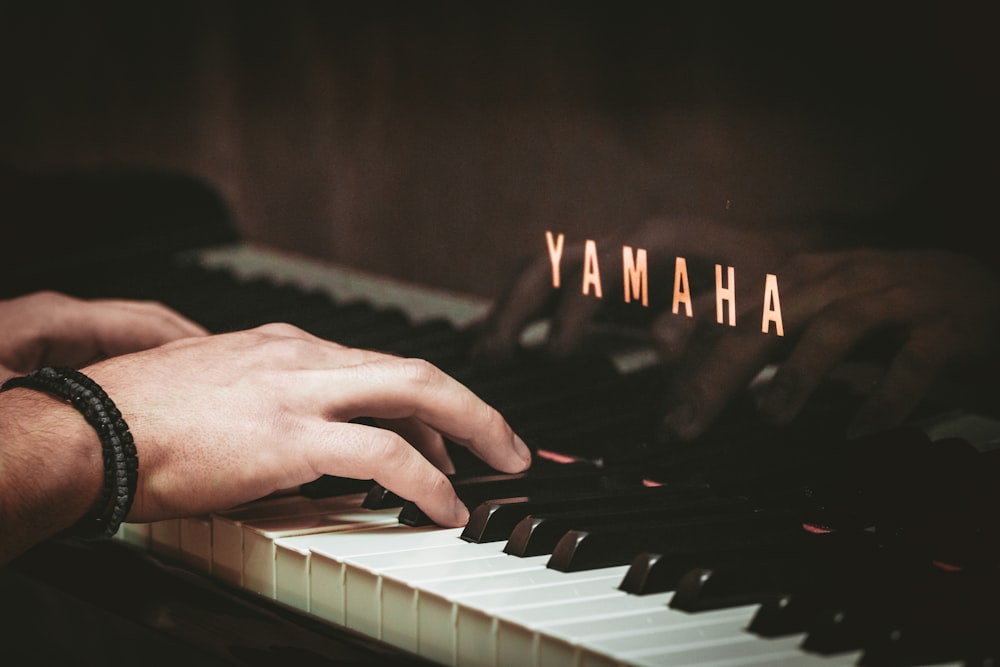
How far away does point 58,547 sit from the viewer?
1.30m

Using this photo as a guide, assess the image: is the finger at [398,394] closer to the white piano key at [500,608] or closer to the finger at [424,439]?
the finger at [424,439]

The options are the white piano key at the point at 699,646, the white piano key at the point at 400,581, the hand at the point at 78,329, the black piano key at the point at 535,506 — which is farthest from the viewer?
the hand at the point at 78,329

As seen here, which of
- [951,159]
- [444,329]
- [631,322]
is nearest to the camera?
[951,159]

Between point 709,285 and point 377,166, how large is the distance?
2.31 ft

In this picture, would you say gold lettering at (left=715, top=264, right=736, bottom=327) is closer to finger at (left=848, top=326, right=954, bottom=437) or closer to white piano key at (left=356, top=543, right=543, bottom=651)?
finger at (left=848, top=326, right=954, bottom=437)

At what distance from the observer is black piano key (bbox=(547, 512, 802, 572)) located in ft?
3.26

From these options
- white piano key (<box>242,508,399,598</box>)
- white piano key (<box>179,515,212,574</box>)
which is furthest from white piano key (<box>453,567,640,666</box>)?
white piano key (<box>179,515,212,574</box>)

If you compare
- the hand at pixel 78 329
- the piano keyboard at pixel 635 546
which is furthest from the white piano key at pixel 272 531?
the hand at pixel 78 329

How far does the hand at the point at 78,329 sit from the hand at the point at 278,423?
36 cm

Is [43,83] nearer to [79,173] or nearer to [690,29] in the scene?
[79,173]

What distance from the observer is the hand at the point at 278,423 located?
43.9 inches

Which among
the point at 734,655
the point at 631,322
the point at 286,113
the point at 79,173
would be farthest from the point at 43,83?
the point at 734,655

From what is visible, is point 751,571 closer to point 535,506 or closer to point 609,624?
point 609,624

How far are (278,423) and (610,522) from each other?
30 centimetres
